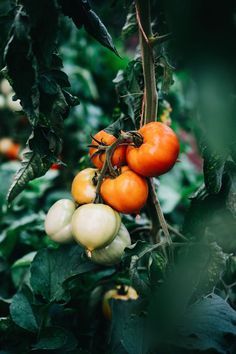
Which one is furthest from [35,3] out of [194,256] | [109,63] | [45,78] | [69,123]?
[109,63]

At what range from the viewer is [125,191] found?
0.55 meters

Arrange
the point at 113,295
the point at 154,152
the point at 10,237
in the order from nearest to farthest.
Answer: the point at 154,152 → the point at 113,295 → the point at 10,237

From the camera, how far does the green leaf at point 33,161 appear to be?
569 mm

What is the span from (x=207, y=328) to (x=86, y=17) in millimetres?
413

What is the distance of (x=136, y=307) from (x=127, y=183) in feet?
0.71

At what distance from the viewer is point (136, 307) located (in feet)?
2.15

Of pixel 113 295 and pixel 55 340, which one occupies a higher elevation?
pixel 55 340

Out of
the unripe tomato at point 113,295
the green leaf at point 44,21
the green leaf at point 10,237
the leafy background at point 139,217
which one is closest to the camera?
the leafy background at point 139,217

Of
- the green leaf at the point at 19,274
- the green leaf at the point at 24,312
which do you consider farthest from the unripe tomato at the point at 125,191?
the green leaf at the point at 19,274

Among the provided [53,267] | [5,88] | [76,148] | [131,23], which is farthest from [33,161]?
[5,88]

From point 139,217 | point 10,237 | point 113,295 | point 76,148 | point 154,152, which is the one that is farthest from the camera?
point 76,148

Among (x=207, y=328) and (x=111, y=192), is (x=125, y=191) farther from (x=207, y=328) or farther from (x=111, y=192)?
(x=207, y=328)

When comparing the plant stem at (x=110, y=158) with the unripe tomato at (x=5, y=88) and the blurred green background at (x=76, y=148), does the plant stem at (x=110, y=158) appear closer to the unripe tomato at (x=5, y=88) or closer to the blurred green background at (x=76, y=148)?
the blurred green background at (x=76, y=148)

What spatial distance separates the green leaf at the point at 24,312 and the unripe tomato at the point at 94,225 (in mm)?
207
